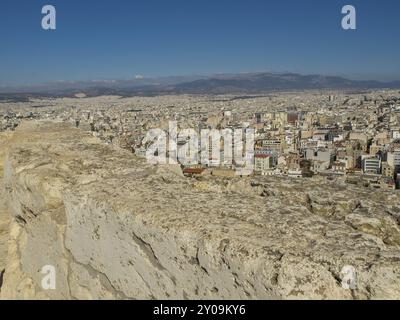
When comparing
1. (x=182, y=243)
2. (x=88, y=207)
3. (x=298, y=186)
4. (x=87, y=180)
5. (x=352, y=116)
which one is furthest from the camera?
(x=352, y=116)

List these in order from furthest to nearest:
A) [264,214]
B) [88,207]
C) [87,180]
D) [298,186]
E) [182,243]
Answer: [298,186] < [87,180] < [88,207] < [264,214] < [182,243]
